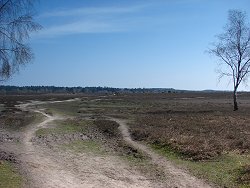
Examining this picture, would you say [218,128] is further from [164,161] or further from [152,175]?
[152,175]

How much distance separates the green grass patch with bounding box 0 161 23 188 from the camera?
14.4 metres

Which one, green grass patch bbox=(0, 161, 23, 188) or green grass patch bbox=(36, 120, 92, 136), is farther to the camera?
green grass patch bbox=(36, 120, 92, 136)

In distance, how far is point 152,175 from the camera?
651 inches

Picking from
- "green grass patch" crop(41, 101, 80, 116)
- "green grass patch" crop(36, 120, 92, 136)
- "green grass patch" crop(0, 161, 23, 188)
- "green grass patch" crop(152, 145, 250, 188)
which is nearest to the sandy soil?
"green grass patch" crop(0, 161, 23, 188)

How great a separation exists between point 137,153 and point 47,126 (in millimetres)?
14122

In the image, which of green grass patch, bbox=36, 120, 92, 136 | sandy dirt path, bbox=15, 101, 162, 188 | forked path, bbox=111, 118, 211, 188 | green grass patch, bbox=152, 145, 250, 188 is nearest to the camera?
forked path, bbox=111, 118, 211, 188

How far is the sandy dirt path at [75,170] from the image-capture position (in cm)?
1507

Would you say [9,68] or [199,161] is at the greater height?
[9,68]

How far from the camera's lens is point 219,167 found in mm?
17703

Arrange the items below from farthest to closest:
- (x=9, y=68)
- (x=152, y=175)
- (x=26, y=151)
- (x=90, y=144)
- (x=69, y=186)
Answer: (x=90, y=144) → (x=26, y=151) → (x=9, y=68) → (x=152, y=175) → (x=69, y=186)

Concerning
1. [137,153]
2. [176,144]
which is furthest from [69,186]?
[176,144]

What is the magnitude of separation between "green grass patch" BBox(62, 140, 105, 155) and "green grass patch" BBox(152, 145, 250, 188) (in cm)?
387

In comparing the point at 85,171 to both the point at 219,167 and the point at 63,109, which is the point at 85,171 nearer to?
the point at 219,167

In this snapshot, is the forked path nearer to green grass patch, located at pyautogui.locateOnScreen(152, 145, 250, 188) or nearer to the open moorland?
the open moorland
